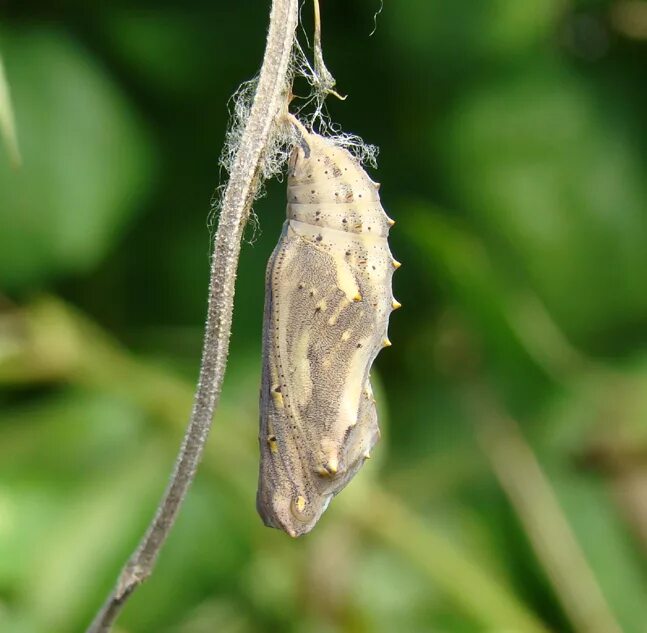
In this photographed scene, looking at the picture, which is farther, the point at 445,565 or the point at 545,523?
the point at 545,523

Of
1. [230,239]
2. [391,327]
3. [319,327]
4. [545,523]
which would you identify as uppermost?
[230,239]

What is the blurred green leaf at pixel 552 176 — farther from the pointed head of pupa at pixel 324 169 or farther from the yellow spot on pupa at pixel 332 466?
the yellow spot on pupa at pixel 332 466

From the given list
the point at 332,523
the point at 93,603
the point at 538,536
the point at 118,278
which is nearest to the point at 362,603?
the point at 332,523

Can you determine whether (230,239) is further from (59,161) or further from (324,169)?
(59,161)

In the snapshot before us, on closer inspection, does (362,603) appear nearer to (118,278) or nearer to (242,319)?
(242,319)

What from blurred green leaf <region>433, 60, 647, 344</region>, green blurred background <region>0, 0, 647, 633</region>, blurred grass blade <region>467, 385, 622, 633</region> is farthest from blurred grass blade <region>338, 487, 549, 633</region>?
blurred green leaf <region>433, 60, 647, 344</region>

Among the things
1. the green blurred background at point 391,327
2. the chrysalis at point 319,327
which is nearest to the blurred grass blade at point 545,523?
the green blurred background at point 391,327

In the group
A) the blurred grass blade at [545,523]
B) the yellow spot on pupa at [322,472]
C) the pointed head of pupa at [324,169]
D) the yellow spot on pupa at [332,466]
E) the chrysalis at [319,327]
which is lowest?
the blurred grass blade at [545,523]

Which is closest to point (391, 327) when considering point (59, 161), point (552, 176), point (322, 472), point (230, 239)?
point (552, 176)
